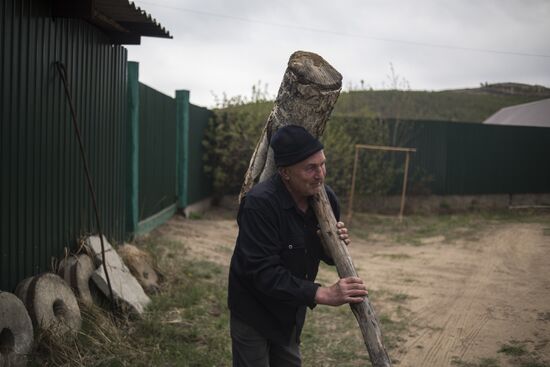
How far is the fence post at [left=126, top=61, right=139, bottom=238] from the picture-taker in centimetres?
900

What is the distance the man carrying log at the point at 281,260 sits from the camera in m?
2.94

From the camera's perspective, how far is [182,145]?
12.8m

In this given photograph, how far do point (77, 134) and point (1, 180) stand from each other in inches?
52.0

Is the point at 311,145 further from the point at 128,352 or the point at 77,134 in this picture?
the point at 77,134

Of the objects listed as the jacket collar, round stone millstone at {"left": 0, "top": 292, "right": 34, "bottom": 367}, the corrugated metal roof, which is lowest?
round stone millstone at {"left": 0, "top": 292, "right": 34, "bottom": 367}

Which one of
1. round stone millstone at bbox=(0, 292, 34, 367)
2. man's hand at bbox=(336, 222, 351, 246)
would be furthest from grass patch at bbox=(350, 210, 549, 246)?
man's hand at bbox=(336, 222, 351, 246)

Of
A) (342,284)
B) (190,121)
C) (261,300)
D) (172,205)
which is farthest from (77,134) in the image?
(190,121)

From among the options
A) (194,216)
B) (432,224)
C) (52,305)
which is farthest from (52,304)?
(432,224)

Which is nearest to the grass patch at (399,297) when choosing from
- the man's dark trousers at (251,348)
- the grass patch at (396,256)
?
the grass patch at (396,256)

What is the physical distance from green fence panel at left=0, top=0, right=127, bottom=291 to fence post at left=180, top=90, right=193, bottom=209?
4.99 meters

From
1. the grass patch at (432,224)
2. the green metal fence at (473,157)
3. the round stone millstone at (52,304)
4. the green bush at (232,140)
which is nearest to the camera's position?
the round stone millstone at (52,304)

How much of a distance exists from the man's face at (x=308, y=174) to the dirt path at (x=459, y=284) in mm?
2881

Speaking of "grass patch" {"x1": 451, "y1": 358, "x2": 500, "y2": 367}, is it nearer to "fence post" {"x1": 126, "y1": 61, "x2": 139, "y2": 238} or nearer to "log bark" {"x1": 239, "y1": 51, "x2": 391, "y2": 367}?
"log bark" {"x1": 239, "y1": 51, "x2": 391, "y2": 367}

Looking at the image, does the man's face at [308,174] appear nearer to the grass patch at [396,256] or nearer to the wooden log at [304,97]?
the wooden log at [304,97]
